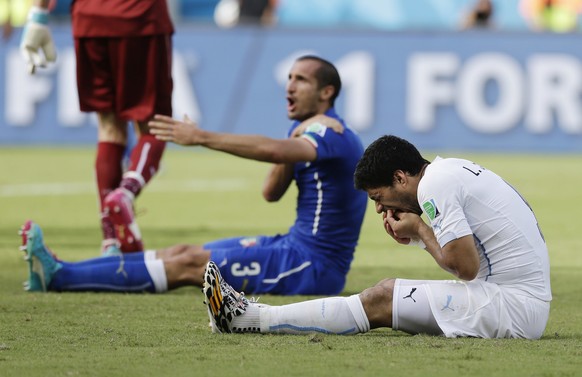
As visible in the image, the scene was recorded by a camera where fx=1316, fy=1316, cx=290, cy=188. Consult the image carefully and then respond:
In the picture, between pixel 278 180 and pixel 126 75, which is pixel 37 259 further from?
pixel 126 75

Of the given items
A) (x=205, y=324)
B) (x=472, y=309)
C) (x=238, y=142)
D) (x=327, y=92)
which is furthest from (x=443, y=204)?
(x=327, y=92)

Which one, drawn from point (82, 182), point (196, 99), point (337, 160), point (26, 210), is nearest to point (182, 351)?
point (337, 160)

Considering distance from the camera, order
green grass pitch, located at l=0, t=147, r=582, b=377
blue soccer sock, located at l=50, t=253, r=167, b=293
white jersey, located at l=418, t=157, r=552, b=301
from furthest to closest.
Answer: blue soccer sock, located at l=50, t=253, r=167, b=293, white jersey, located at l=418, t=157, r=552, b=301, green grass pitch, located at l=0, t=147, r=582, b=377

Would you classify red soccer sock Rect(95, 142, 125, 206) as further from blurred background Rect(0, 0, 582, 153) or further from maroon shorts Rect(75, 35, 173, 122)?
blurred background Rect(0, 0, 582, 153)

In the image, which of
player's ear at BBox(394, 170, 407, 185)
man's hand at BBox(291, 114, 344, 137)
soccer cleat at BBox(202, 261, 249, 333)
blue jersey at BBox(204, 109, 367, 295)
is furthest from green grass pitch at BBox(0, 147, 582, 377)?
man's hand at BBox(291, 114, 344, 137)

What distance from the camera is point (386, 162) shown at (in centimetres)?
535

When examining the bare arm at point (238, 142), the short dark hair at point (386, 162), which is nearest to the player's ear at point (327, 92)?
the bare arm at point (238, 142)

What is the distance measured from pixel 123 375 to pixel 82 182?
10184 millimetres

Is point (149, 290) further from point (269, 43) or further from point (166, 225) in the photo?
point (269, 43)

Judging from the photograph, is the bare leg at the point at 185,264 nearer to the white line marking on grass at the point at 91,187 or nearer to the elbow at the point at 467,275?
the elbow at the point at 467,275

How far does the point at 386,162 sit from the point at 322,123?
1.57m

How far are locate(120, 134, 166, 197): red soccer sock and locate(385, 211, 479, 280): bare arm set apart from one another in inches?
A: 105

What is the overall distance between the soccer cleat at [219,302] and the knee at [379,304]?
1.67ft

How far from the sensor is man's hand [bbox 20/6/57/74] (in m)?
8.04
